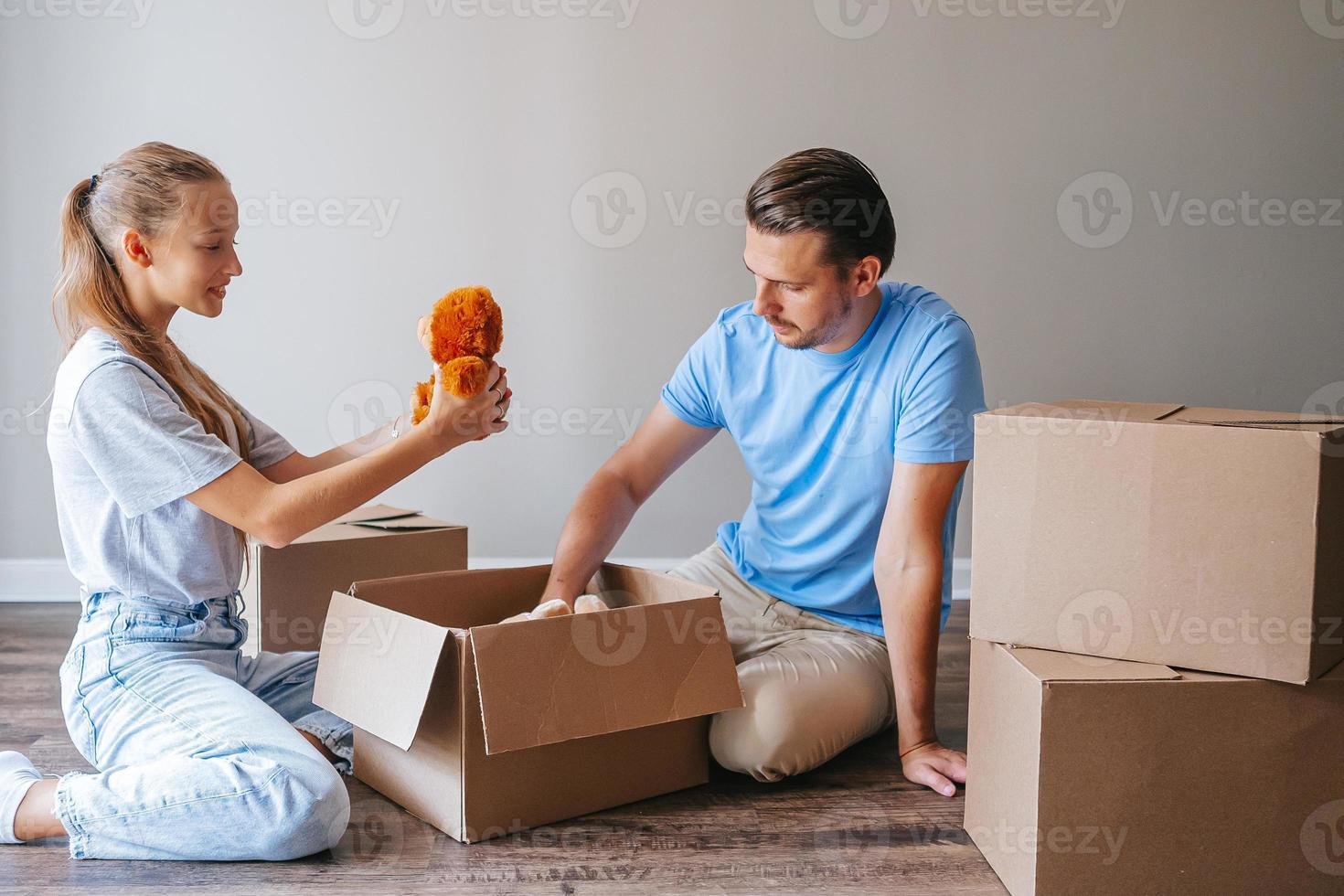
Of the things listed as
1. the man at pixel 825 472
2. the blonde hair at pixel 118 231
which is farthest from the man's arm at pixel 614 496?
the blonde hair at pixel 118 231

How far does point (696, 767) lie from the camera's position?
1663 millimetres

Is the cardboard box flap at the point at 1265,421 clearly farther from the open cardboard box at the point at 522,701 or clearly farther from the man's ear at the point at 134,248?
the man's ear at the point at 134,248

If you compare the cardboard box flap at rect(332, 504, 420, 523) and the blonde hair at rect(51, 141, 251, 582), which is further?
the cardboard box flap at rect(332, 504, 420, 523)

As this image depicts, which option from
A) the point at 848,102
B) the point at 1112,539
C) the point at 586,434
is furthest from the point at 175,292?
the point at 848,102

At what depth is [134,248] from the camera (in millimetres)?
1507

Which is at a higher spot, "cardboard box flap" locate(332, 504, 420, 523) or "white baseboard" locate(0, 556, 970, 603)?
"cardboard box flap" locate(332, 504, 420, 523)

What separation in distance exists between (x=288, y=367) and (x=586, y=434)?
0.75 meters

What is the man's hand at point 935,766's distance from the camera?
1613 millimetres

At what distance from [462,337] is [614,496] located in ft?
1.60

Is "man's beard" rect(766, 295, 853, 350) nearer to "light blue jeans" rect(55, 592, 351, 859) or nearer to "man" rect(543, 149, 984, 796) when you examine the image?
"man" rect(543, 149, 984, 796)

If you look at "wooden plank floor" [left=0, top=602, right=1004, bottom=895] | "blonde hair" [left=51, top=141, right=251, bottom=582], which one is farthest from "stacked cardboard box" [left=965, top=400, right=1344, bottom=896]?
"blonde hair" [left=51, top=141, right=251, bottom=582]

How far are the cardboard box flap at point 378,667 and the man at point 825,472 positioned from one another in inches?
15.1

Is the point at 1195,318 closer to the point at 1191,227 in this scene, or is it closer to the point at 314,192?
the point at 1191,227

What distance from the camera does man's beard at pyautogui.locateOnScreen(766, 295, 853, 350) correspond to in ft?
5.59
